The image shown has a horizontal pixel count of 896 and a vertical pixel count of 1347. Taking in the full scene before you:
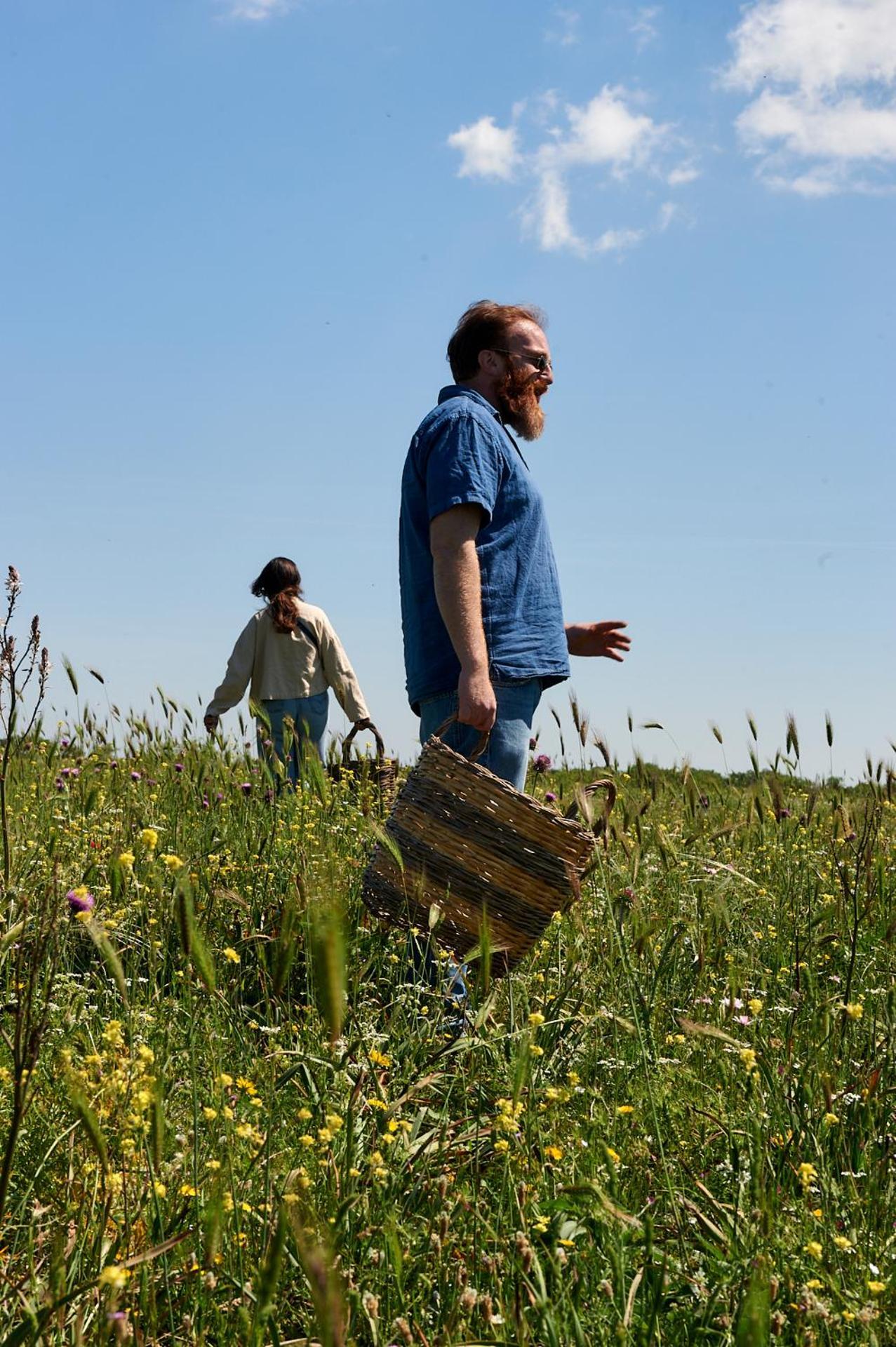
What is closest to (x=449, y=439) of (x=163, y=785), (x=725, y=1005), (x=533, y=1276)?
(x=725, y=1005)

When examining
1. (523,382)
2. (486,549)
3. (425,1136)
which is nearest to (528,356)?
(523,382)

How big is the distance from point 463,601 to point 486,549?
29cm

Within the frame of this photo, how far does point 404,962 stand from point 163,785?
3022 millimetres

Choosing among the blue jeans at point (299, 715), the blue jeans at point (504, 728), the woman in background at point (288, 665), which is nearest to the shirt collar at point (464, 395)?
the blue jeans at point (504, 728)

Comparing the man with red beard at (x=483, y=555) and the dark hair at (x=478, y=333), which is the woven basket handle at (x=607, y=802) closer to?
the man with red beard at (x=483, y=555)

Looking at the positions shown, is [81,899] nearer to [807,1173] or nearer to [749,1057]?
[749,1057]

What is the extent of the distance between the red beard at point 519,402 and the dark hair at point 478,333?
0.12 meters

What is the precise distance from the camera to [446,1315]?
194 centimetres

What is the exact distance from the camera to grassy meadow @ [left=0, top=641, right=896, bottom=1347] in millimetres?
1848

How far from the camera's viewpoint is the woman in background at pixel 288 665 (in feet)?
27.3

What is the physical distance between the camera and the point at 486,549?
3.91 metres

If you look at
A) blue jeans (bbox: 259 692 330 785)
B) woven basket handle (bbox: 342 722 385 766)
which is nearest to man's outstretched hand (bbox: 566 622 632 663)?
woven basket handle (bbox: 342 722 385 766)

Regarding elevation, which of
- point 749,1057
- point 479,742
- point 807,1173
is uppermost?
point 479,742

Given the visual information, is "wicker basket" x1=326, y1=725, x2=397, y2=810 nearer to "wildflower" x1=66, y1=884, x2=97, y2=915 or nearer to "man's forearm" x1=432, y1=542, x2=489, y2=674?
"man's forearm" x1=432, y1=542, x2=489, y2=674
